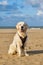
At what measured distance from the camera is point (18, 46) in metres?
7.29

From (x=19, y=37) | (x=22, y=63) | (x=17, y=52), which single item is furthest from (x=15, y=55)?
(x=22, y=63)

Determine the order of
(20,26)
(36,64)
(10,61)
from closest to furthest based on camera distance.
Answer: (36,64) < (10,61) < (20,26)

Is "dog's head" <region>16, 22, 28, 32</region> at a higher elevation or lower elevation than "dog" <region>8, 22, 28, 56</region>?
higher

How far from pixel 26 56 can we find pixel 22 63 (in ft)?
3.35

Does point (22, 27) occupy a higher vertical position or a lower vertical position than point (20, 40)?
higher

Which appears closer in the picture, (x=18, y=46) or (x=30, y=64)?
(x=30, y=64)

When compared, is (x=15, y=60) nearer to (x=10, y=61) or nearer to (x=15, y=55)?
(x=10, y=61)

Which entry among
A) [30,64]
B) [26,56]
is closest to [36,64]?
[30,64]

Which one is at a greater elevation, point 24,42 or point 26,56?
point 24,42

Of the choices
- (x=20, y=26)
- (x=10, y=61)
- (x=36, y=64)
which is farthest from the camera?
(x=20, y=26)

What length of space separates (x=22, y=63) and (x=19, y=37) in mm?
1211

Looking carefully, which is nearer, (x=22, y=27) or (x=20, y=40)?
(x=22, y=27)

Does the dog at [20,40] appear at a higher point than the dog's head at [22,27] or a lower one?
lower

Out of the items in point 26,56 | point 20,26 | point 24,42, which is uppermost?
point 20,26
